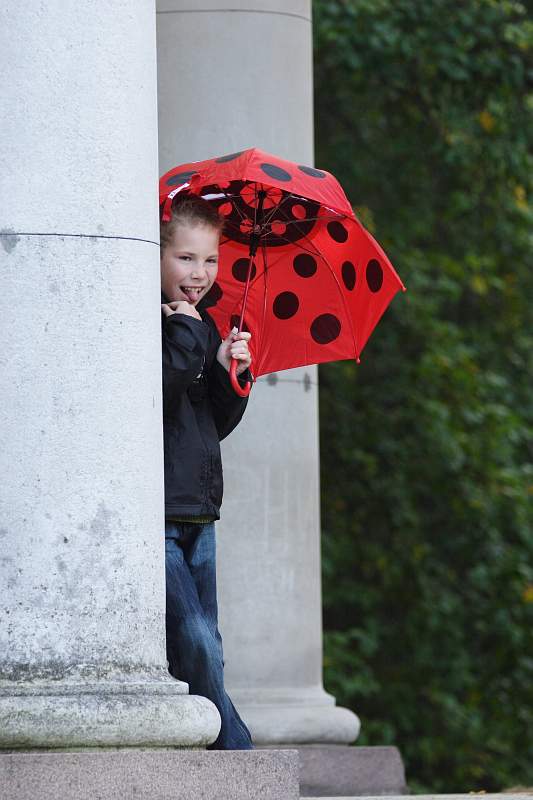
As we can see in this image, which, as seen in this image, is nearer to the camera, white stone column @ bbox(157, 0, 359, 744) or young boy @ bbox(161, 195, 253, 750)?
young boy @ bbox(161, 195, 253, 750)

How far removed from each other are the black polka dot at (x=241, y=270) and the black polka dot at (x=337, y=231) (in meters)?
0.41

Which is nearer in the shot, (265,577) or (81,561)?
(81,561)

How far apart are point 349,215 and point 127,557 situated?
2403 mm

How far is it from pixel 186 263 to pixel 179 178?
481mm

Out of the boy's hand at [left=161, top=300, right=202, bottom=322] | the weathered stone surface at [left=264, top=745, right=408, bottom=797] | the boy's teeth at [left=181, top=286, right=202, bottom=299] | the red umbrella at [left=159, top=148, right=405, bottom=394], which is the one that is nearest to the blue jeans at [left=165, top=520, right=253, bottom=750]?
the boy's hand at [left=161, top=300, right=202, bottom=322]

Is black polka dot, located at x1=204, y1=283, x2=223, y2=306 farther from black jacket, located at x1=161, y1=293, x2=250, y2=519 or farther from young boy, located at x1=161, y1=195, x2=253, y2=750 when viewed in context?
black jacket, located at x1=161, y1=293, x2=250, y2=519

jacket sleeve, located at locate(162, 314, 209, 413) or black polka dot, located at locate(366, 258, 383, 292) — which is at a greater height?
black polka dot, located at locate(366, 258, 383, 292)

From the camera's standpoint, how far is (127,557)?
6035mm

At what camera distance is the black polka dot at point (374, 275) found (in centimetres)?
822

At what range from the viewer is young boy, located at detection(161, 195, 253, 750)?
6898mm

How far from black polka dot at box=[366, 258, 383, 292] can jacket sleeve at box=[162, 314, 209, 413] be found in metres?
1.47

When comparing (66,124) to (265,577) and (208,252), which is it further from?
(265,577)

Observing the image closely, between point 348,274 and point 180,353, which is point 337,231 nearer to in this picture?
point 348,274

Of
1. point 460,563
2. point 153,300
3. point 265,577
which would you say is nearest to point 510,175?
point 460,563
